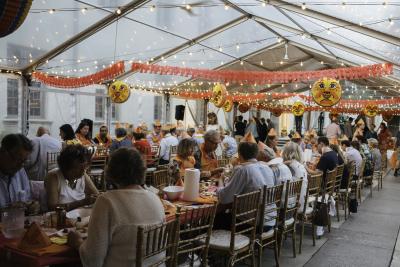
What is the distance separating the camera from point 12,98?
11.9m

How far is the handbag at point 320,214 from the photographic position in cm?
507

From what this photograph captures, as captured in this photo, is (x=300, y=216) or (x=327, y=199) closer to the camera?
(x=300, y=216)

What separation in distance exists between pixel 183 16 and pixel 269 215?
248 inches

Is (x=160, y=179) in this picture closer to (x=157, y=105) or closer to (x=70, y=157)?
(x=70, y=157)

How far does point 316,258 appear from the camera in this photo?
4.57 metres

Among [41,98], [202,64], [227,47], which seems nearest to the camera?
[227,47]

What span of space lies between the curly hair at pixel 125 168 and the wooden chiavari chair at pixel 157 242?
0.90 ft

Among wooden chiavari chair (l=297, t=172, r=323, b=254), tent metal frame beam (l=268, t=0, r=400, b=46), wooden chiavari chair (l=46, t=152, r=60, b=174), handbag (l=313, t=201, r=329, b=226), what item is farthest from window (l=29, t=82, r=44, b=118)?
handbag (l=313, t=201, r=329, b=226)

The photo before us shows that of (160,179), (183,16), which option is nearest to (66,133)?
(160,179)

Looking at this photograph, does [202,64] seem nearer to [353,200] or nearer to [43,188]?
[353,200]

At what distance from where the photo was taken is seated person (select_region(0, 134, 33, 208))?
115 inches

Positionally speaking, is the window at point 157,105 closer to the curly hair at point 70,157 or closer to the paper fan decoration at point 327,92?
the paper fan decoration at point 327,92

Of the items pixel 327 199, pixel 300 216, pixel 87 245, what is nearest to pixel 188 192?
pixel 87 245

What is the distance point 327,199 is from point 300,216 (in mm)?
737
